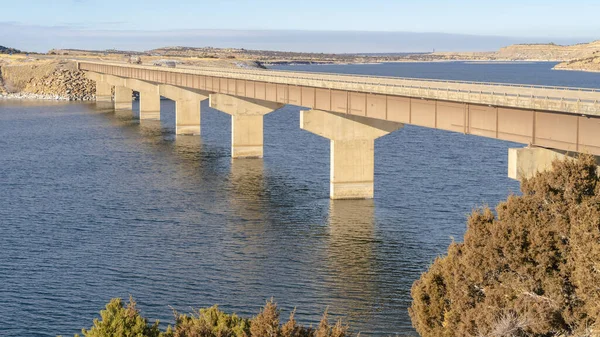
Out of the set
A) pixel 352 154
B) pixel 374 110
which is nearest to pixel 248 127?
pixel 352 154

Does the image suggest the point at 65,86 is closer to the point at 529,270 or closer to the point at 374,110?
the point at 374,110

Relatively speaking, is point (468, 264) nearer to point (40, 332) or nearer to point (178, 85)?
point (40, 332)

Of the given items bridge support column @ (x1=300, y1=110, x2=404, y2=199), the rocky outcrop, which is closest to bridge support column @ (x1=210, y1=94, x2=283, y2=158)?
bridge support column @ (x1=300, y1=110, x2=404, y2=199)

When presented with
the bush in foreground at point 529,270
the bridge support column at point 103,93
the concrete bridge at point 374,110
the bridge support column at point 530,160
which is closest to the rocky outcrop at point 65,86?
the bridge support column at point 103,93

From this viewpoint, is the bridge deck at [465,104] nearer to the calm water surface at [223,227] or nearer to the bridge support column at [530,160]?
the bridge support column at [530,160]

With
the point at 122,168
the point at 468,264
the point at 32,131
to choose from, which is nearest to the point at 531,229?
the point at 468,264

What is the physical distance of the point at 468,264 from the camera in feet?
78.0

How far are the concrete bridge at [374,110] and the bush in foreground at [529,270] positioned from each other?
689 centimetres

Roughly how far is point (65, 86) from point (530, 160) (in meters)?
145

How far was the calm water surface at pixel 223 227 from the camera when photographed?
33.3 meters

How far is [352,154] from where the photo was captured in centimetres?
5472

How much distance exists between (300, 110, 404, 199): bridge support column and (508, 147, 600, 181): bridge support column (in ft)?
69.2

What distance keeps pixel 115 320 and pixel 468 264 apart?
32.1 feet

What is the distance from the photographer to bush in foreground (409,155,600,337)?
21625mm
